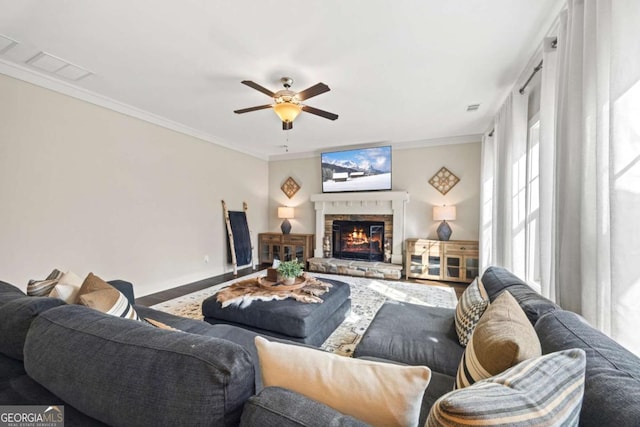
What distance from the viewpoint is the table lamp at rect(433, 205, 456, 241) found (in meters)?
4.75

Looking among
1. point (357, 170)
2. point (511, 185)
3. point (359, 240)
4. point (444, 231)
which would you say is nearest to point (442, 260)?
point (444, 231)

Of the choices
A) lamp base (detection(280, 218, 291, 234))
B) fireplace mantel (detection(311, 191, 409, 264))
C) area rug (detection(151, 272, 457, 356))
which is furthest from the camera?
lamp base (detection(280, 218, 291, 234))

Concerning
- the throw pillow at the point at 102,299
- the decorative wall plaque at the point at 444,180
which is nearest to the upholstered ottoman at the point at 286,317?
the throw pillow at the point at 102,299

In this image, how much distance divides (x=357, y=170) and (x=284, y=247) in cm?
238

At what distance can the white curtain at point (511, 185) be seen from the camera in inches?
108

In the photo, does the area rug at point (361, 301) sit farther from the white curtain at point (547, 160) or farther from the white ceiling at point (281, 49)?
the white ceiling at point (281, 49)

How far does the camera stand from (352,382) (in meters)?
0.70

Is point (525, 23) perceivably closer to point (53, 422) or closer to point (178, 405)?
point (178, 405)

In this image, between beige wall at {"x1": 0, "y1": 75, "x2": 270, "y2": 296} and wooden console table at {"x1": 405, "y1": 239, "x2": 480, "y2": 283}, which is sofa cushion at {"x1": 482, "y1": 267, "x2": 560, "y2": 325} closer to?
wooden console table at {"x1": 405, "y1": 239, "x2": 480, "y2": 283}

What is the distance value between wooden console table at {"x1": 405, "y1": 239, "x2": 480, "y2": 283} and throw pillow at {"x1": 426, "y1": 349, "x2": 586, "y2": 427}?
168 inches

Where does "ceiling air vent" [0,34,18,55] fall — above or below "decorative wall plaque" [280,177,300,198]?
above

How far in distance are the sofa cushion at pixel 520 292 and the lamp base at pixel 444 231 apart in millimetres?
2782

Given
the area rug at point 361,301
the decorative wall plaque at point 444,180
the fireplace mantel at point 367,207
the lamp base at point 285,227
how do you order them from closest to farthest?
the area rug at point 361,301 < the decorative wall plaque at point 444,180 < the fireplace mantel at point 367,207 < the lamp base at point 285,227

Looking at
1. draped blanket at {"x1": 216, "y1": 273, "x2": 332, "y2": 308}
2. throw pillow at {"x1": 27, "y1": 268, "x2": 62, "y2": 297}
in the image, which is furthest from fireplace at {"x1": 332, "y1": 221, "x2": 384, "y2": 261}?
throw pillow at {"x1": 27, "y1": 268, "x2": 62, "y2": 297}
